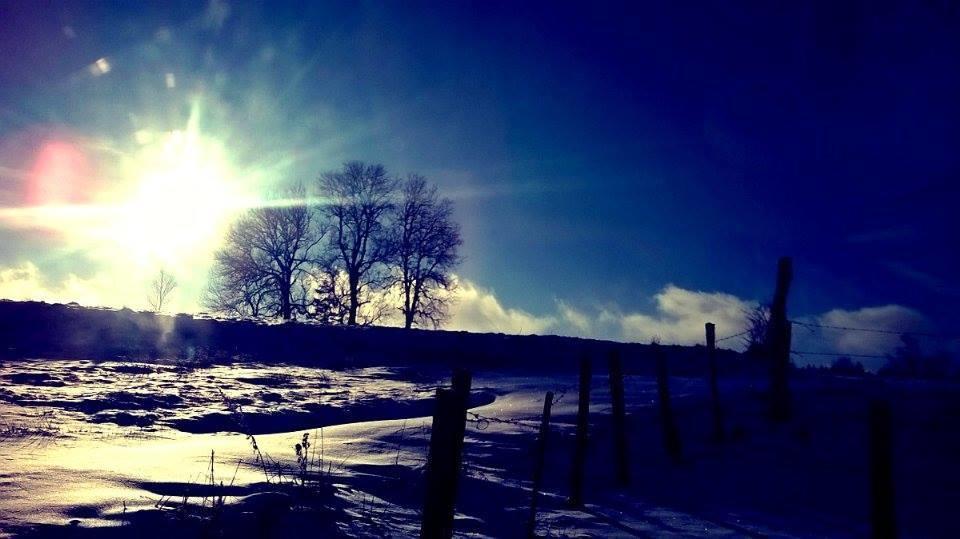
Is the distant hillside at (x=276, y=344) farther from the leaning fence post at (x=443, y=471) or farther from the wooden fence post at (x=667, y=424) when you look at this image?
the leaning fence post at (x=443, y=471)

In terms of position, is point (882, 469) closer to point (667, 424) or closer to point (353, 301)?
point (667, 424)

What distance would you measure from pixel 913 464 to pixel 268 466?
446 inches

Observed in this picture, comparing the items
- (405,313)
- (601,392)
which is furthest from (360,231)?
(601,392)

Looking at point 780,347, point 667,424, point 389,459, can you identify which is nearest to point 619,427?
point 667,424

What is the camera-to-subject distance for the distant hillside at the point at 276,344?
18.1m

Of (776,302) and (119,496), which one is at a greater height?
(776,302)

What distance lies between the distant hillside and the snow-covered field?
1.96 m

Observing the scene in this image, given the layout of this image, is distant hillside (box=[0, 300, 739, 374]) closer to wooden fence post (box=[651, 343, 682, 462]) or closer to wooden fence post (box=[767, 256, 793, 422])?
wooden fence post (box=[767, 256, 793, 422])

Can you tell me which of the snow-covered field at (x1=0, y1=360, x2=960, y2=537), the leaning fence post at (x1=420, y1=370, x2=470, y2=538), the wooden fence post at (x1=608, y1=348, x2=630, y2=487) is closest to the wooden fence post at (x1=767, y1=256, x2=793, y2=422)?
the snow-covered field at (x1=0, y1=360, x2=960, y2=537)

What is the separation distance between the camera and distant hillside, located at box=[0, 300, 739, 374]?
59.4 ft

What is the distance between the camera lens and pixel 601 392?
1836 cm

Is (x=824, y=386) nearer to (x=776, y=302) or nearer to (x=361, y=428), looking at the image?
(x=776, y=302)

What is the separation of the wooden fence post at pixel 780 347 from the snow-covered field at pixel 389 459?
0.49m

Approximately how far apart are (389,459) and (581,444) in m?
3.08
